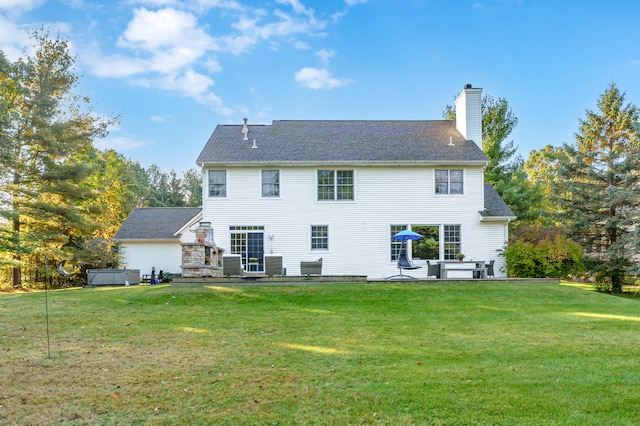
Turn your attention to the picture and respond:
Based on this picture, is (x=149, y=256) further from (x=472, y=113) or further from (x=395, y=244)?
(x=472, y=113)

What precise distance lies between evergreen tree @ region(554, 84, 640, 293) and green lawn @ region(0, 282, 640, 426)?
353 inches

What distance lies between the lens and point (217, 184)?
1767cm

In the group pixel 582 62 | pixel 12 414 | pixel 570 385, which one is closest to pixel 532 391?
pixel 570 385

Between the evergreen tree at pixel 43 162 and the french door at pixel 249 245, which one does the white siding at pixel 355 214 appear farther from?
the evergreen tree at pixel 43 162

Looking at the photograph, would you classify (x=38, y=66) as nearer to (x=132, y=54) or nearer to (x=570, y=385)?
(x=132, y=54)

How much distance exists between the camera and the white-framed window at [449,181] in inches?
707

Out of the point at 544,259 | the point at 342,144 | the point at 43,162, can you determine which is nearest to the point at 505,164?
the point at 544,259

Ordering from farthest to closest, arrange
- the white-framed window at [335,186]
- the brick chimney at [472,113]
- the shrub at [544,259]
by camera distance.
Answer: the brick chimney at [472,113]
the white-framed window at [335,186]
the shrub at [544,259]

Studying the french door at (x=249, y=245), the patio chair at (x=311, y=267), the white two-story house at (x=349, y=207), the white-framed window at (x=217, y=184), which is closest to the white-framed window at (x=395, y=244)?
the white two-story house at (x=349, y=207)

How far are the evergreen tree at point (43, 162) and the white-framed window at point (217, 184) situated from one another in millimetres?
8904

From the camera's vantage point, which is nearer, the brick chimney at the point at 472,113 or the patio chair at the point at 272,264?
the patio chair at the point at 272,264

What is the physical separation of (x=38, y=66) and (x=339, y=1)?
54.2ft

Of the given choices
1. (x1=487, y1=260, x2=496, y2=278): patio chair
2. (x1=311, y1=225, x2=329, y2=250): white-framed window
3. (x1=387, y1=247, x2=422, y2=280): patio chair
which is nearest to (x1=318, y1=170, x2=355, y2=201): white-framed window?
(x1=311, y1=225, x2=329, y2=250): white-framed window

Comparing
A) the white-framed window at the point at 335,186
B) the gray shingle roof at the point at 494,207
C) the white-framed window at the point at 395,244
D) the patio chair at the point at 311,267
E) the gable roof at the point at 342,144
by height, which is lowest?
the patio chair at the point at 311,267
